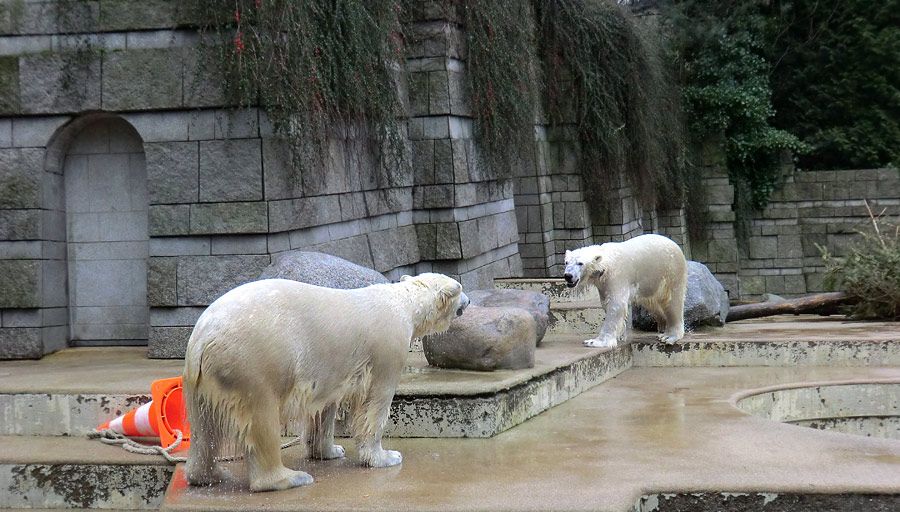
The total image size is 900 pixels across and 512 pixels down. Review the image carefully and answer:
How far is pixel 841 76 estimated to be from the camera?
70.0 ft

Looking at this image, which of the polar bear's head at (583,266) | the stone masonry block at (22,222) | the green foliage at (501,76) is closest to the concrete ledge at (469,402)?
the polar bear's head at (583,266)

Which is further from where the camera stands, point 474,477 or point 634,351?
point 634,351

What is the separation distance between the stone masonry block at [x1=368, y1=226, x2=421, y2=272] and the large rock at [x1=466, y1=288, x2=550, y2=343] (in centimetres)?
123

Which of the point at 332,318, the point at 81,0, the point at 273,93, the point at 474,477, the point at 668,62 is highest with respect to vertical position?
the point at 668,62

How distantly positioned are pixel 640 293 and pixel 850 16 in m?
16.6

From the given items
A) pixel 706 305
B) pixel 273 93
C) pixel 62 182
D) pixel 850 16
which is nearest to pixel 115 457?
pixel 273 93

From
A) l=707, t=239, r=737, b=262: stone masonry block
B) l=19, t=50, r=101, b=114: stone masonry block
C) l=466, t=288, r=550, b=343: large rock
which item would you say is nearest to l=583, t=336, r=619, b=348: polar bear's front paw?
l=466, t=288, r=550, b=343: large rock

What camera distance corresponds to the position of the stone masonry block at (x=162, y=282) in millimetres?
6859

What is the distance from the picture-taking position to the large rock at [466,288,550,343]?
7.05m

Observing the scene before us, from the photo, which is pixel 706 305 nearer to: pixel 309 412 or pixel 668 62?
pixel 309 412

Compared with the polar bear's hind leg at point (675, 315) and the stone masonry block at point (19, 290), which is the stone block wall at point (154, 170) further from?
the polar bear's hind leg at point (675, 315)

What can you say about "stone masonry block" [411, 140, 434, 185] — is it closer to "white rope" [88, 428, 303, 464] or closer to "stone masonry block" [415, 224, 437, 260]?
"stone masonry block" [415, 224, 437, 260]

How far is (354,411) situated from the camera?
4367 millimetres

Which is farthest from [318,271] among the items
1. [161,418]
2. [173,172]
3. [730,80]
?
[730,80]
